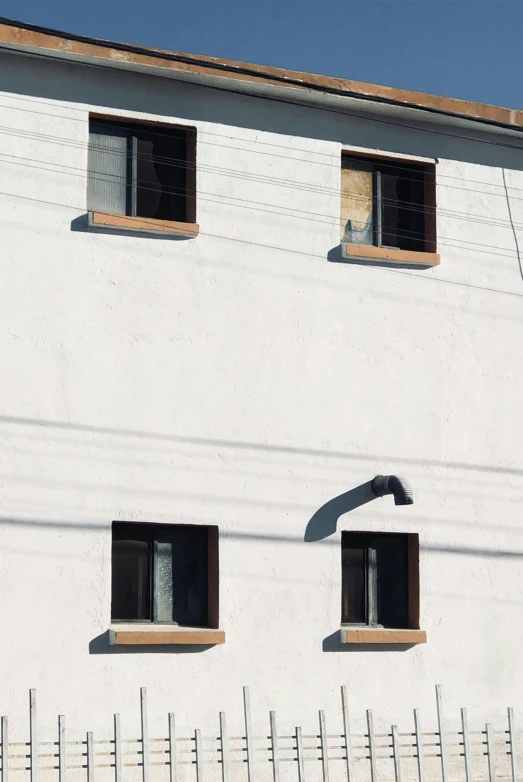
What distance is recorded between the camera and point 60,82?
43.6ft

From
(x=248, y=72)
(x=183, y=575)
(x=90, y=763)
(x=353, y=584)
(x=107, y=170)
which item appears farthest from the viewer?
(x=353, y=584)

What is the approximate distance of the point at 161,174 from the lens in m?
13.9

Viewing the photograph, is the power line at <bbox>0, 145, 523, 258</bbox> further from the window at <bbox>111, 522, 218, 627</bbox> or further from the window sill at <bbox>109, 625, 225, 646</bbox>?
the window sill at <bbox>109, 625, 225, 646</bbox>

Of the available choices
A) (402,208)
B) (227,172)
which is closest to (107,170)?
(227,172)

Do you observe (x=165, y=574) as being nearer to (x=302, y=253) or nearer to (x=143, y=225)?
(x=143, y=225)

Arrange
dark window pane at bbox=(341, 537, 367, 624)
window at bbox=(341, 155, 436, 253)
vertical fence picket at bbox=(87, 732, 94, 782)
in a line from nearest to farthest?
vertical fence picket at bbox=(87, 732, 94, 782) < dark window pane at bbox=(341, 537, 367, 624) < window at bbox=(341, 155, 436, 253)

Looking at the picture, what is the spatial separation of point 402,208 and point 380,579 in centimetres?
398

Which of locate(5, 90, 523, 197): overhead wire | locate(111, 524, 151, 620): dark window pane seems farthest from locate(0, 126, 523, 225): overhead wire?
locate(111, 524, 151, 620): dark window pane

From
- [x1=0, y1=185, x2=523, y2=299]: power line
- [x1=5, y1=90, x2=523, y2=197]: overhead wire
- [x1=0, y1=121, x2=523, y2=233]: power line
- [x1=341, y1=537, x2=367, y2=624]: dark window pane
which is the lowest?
[x1=341, y1=537, x2=367, y2=624]: dark window pane

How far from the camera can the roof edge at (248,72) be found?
41.6 feet

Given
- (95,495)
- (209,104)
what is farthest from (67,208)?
(95,495)

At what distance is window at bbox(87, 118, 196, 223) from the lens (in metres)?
13.6

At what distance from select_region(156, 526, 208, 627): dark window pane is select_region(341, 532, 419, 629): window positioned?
149 cm

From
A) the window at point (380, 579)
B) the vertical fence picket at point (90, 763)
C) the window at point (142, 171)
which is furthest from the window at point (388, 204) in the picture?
the vertical fence picket at point (90, 763)
